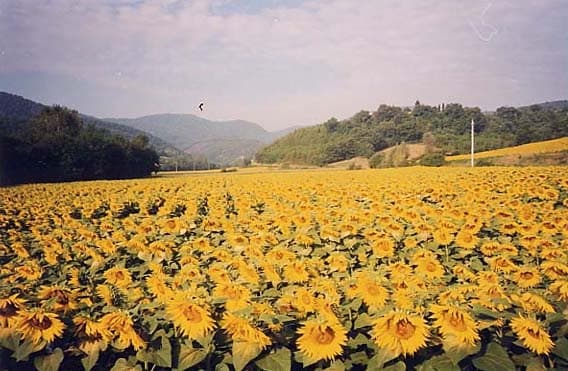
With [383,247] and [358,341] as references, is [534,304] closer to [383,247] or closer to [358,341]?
[358,341]

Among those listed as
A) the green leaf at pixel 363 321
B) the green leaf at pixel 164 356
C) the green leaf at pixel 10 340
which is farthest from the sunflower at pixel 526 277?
the green leaf at pixel 10 340

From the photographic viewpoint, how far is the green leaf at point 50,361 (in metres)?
1.39

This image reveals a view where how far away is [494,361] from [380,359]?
372 mm

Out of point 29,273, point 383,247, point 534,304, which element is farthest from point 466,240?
point 29,273

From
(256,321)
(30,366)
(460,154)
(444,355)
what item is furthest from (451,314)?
(460,154)

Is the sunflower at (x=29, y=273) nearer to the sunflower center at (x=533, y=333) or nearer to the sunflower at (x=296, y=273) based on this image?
the sunflower at (x=296, y=273)

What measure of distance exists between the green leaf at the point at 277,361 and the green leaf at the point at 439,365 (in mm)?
439

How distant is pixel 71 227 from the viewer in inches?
170

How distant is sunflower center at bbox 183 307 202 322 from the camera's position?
1516mm

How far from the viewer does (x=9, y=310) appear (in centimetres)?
151

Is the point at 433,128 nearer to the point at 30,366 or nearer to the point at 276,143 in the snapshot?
the point at 30,366

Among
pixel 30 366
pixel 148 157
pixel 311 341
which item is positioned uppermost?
pixel 148 157

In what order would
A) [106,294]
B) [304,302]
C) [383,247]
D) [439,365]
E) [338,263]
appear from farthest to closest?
[383,247], [338,263], [106,294], [304,302], [439,365]

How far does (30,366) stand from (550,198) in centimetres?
570
